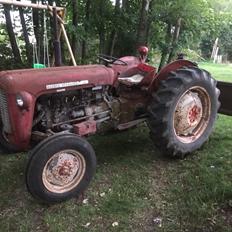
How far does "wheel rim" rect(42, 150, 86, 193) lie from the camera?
9.81ft

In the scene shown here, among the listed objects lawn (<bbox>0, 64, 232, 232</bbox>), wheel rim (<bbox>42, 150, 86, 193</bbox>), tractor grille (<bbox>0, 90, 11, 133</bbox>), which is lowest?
lawn (<bbox>0, 64, 232, 232</bbox>)

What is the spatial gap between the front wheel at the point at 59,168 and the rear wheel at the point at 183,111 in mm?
818

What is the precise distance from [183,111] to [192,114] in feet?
0.55

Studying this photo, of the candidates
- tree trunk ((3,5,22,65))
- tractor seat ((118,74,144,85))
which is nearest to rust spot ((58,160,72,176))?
tractor seat ((118,74,144,85))

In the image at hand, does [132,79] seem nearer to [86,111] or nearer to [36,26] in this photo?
[86,111]

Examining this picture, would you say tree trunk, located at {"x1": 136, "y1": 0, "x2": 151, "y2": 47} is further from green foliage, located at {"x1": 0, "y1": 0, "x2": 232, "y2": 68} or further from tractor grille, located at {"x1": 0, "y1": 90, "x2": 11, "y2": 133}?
tractor grille, located at {"x1": 0, "y1": 90, "x2": 11, "y2": 133}

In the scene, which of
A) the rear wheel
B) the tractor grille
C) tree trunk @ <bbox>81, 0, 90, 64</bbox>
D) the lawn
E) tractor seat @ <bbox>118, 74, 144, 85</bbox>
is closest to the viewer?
the lawn

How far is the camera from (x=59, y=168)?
3043mm

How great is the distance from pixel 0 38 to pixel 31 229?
4.83 metres

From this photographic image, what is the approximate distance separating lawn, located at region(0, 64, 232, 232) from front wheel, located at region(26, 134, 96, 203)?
12 cm

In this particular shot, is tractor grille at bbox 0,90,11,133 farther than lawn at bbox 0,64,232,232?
Yes

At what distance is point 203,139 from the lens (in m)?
3.99

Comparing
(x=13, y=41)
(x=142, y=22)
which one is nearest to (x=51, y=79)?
(x=142, y=22)

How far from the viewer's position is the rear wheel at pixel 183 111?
3557 millimetres
